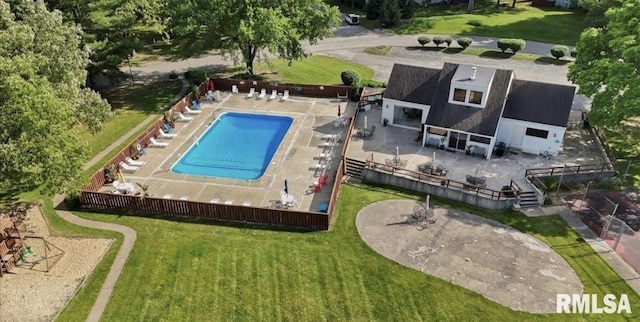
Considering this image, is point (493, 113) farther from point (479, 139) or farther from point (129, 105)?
point (129, 105)

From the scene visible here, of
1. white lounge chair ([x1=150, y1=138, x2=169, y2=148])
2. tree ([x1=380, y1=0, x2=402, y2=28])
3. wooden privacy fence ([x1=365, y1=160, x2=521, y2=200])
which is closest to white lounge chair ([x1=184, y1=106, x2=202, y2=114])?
white lounge chair ([x1=150, y1=138, x2=169, y2=148])

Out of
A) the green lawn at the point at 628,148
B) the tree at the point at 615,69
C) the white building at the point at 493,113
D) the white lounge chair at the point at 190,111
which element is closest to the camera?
the tree at the point at 615,69

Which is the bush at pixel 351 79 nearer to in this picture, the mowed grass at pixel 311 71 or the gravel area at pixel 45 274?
the mowed grass at pixel 311 71

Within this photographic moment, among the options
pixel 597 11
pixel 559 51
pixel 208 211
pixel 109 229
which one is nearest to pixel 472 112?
pixel 208 211

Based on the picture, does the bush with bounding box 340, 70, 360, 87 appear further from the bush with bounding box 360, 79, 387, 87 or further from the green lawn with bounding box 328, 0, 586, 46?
the green lawn with bounding box 328, 0, 586, 46

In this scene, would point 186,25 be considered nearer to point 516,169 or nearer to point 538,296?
point 516,169

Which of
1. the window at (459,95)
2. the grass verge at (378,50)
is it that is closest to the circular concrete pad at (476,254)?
the window at (459,95)
